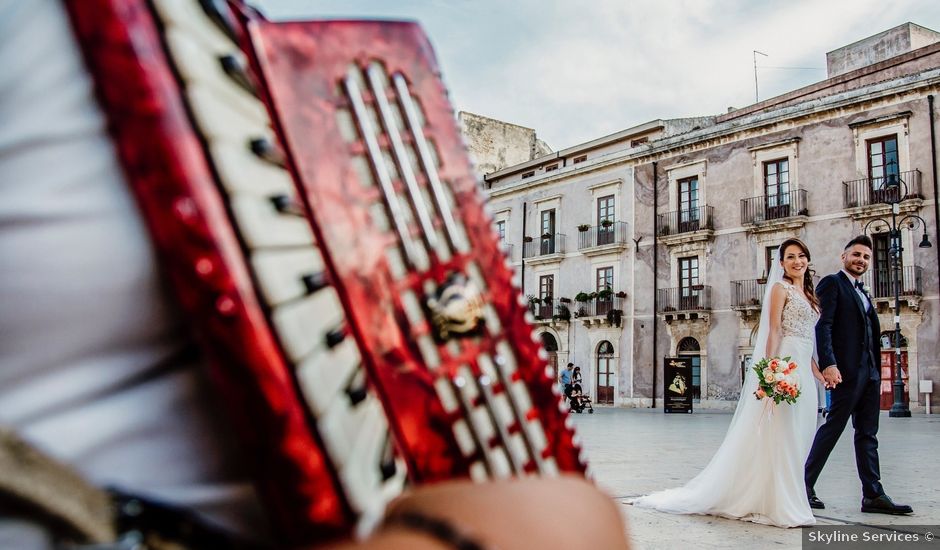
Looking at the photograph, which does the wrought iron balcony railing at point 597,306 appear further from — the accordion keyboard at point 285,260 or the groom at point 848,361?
the accordion keyboard at point 285,260

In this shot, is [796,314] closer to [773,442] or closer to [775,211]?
[773,442]

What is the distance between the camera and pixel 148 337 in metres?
0.50

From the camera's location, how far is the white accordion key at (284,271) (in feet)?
1.49

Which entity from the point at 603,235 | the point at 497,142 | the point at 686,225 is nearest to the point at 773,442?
the point at 686,225

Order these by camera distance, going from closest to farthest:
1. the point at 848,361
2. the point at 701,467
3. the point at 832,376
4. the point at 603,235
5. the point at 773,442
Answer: the point at 773,442 < the point at 832,376 < the point at 848,361 < the point at 701,467 < the point at 603,235

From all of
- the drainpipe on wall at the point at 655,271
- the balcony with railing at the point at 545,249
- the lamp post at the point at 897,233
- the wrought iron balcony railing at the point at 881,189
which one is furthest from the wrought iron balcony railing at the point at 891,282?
the balcony with railing at the point at 545,249

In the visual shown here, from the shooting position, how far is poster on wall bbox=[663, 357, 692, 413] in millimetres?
19656

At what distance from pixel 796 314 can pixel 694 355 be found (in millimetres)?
20348

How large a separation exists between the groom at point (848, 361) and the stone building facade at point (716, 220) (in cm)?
1771

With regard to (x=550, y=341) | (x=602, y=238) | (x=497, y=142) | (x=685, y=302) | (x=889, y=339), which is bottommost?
(x=550, y=341)

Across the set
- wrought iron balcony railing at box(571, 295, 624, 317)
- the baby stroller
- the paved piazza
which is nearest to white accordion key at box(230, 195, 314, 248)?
the paved piazza

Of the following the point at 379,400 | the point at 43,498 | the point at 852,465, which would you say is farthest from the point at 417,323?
the point at 852,465

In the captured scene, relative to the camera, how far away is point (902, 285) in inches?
779

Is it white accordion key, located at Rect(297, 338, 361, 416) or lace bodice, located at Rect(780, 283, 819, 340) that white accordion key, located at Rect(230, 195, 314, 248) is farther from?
lace bodice, located at Rect(780, 283, 819, 340)
